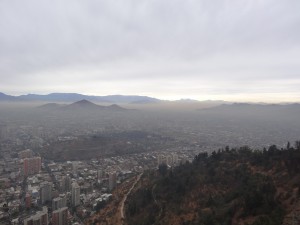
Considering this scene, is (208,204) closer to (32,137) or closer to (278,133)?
(32,137)

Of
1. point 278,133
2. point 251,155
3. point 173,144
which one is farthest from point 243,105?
point 251,155

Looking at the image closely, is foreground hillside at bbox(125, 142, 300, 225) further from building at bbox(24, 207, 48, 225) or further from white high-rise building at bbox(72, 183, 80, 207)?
building at bbox(24, 207, 48, 225)

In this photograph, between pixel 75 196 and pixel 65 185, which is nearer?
pixel 75 196

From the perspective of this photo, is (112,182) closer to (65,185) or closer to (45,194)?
(65,185)

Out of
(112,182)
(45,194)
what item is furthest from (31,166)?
(112,182)

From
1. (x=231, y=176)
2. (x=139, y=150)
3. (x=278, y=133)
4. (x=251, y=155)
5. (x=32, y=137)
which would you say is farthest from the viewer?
(x=278, y=133)

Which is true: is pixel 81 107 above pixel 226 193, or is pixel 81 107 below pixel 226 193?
below

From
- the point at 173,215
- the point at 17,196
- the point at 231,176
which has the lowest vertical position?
the point at 17,196

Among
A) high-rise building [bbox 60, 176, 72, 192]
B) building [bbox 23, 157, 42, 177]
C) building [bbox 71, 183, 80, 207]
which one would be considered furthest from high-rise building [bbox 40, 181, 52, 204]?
building [bbox 23, 157, 42, 177]

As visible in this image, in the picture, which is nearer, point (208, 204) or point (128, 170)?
point (208, 204)
